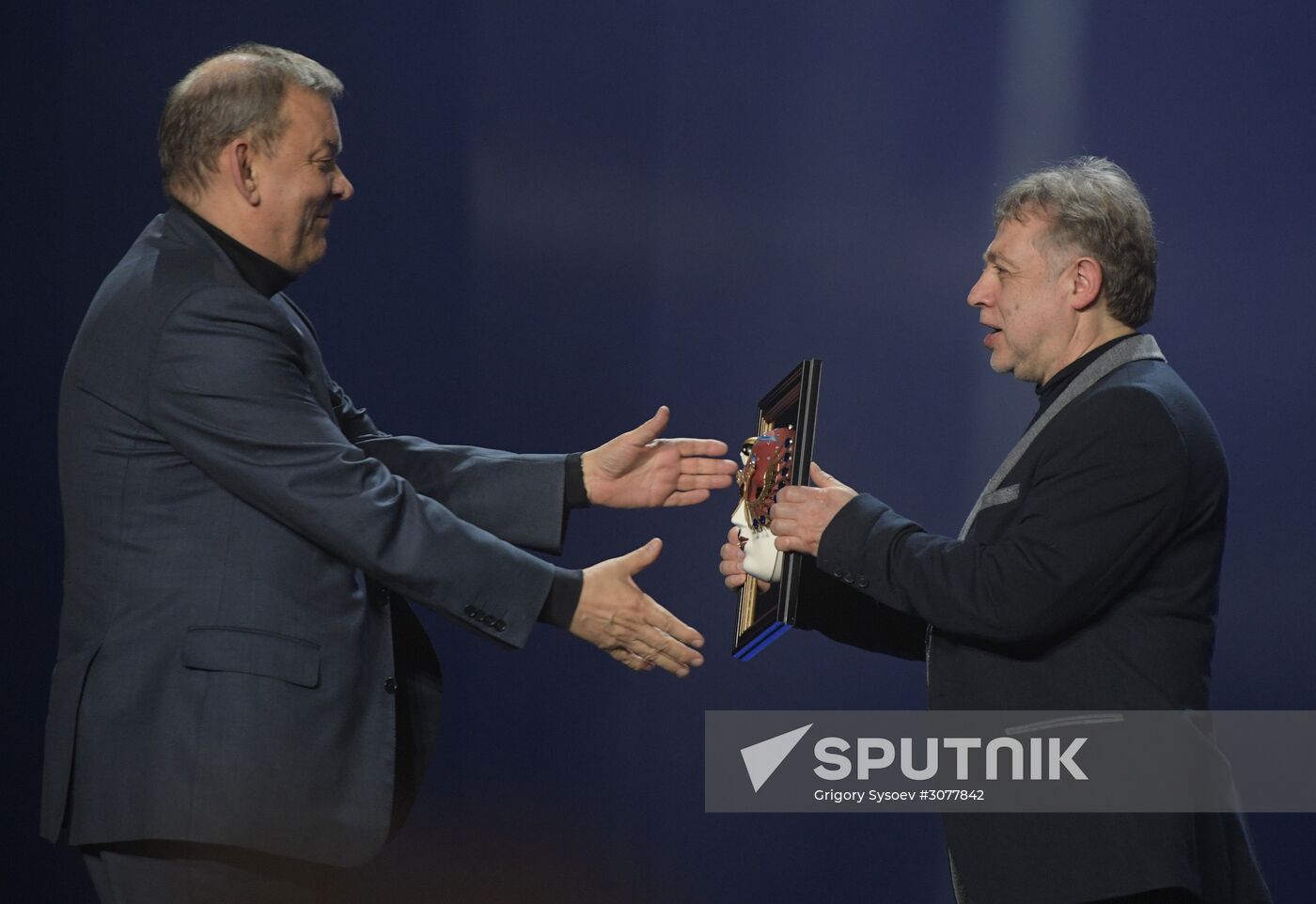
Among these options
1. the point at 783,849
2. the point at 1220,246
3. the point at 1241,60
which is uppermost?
the point at 1241,60

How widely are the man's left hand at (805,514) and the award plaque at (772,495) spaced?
0.02 m

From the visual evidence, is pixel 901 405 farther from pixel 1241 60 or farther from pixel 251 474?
pixel 251 474

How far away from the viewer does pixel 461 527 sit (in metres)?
2.07

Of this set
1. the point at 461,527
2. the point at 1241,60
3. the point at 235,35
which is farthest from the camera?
the point at 235,35

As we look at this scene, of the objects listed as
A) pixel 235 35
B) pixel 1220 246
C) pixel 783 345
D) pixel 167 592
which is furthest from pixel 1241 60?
pixel 167 592

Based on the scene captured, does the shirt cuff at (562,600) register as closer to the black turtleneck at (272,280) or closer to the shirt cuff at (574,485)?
the black turtleneck at (272,280)

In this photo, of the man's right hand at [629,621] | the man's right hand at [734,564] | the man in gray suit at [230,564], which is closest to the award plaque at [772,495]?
the man's right hand at [734,564]

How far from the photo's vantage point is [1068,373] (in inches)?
81.1

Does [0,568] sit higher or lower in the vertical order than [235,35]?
lower

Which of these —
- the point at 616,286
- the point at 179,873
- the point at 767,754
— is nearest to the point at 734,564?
the point at 179,873

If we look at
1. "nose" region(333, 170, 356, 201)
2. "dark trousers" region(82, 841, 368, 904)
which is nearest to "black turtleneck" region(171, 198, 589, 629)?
"nose" region(333, 170, 356, 201)

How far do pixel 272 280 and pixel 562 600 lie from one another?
648mm

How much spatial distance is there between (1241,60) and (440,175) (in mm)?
1853

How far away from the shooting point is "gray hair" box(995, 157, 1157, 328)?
206 centimetres
